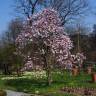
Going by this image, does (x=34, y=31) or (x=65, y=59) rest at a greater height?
(x=34, y=31)

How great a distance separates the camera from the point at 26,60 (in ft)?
92.1

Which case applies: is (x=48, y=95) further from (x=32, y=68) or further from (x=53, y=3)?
(x=53, y=3)

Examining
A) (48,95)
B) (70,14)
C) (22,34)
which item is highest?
(70,14)

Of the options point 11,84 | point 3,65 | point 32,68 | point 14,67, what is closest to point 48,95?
point 32,68

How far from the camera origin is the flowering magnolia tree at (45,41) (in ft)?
88.3

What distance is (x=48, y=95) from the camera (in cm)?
2253

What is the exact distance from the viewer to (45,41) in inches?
1061

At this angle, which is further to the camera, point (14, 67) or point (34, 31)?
point (14, 67)

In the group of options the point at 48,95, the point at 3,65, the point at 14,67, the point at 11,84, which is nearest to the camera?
the point at 48,95

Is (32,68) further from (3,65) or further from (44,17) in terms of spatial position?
(3,65)


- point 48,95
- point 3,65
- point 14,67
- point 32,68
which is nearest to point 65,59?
point 32,68

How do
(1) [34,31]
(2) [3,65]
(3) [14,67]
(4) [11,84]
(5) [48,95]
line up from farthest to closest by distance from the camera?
(2) [3,65], (3) [14,67], (4) [11,84], (1) [34,31], (5) [48,95]

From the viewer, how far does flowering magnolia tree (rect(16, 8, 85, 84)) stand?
26.9m

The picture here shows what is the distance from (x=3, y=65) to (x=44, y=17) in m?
28.2
